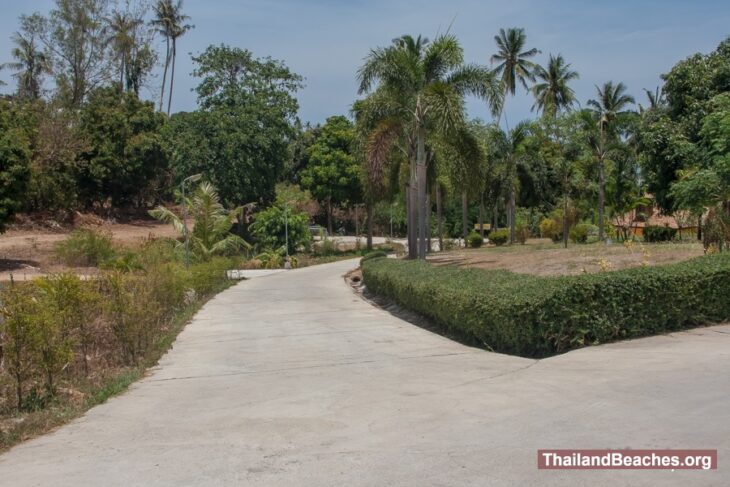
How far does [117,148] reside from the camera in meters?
46.9

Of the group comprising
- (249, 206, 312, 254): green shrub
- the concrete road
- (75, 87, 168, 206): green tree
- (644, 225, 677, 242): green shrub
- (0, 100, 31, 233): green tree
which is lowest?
the concrete road

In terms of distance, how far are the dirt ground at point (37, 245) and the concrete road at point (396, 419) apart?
2137 cm

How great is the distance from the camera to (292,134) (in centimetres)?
5025

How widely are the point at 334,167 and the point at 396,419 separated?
4298 centimetres

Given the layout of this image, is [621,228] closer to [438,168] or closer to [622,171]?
[622,171]

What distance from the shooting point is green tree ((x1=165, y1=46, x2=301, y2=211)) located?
45594 millimetres

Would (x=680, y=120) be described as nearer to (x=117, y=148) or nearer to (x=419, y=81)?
(x=419, y=81)

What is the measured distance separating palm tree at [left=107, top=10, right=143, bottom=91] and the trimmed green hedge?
47.8m

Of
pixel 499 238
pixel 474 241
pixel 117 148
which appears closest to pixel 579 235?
pixel 499 238

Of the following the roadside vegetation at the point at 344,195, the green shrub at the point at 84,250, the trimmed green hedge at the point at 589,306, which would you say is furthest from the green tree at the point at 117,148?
the trimmed green hedge at the point at 589,306

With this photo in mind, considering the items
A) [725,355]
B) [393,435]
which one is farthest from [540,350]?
[393,435]

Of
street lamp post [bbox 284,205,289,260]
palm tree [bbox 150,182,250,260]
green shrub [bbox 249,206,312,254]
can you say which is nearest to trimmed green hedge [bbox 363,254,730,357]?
palm tree [bbox 150,182,250,260]

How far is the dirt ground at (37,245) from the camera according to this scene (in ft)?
106

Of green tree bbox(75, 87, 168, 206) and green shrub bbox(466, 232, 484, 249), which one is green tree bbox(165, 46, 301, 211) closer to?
green tree bbox(75, 87, 168, 206)
